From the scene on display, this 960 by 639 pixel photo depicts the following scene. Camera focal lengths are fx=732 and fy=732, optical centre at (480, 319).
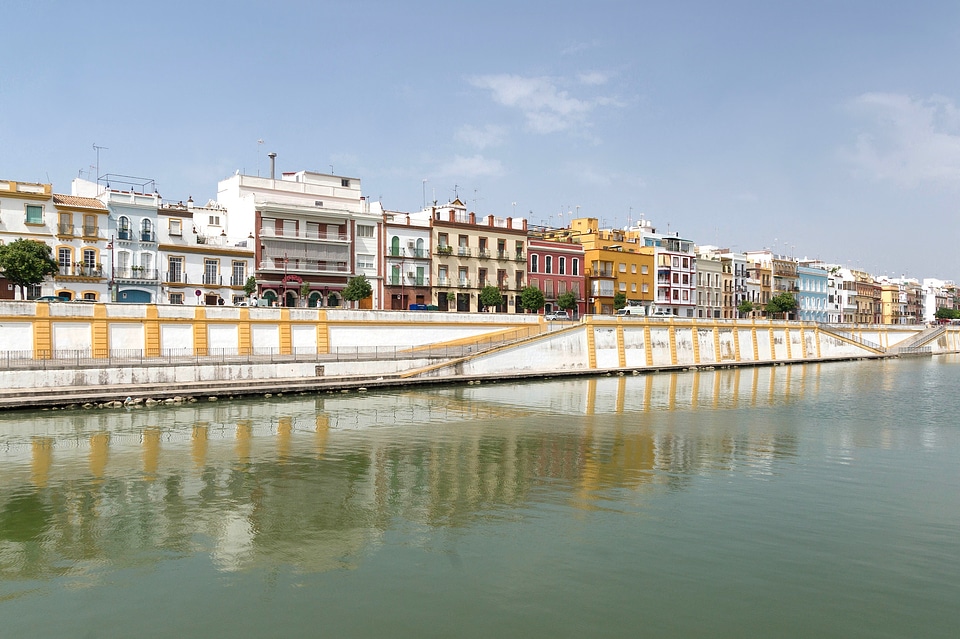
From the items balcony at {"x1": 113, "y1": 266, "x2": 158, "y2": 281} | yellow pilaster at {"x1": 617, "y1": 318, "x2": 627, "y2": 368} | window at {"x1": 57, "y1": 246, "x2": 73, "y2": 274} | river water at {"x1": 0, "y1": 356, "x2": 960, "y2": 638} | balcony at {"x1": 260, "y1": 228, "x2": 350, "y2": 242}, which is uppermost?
balcony at {"x1": 260, "y1": 228, "x2": 350, "y2": 242}

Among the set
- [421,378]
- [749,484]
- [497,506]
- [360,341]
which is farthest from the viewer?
[360,341]

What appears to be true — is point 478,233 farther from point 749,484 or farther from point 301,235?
point 749,484

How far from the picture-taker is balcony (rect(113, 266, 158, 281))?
54500 millimetres

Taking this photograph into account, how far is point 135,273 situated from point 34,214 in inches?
299

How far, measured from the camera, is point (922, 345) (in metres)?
99.1

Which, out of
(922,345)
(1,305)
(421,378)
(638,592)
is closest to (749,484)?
(638,592)

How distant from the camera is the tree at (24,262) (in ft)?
148

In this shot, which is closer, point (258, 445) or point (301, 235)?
point (258, 445)

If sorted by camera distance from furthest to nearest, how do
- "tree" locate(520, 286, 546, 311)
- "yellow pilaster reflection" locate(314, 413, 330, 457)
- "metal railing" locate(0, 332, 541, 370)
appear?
1. "tree" locate(520, 286, 546, 311)
2. "metal railing" locate(0, 332, 541, 370)
3. "yellow pilaster reflection" locate(314, 413, 330, 457)

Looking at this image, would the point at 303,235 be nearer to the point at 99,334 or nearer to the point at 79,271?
the point at 79,271

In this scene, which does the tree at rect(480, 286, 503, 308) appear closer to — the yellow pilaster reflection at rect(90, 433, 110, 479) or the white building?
the white building

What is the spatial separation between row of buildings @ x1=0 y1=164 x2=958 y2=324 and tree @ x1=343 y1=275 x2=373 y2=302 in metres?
3.48

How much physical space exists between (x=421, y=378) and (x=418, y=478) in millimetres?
24534

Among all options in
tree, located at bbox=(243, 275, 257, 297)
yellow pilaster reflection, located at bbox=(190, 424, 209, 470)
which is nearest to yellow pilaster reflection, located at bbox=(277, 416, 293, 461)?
yellow pilaster reflection, located at bbox=(190, 424, 209, 470)
